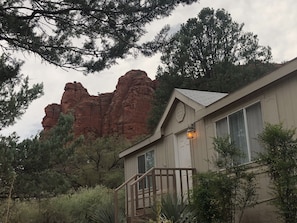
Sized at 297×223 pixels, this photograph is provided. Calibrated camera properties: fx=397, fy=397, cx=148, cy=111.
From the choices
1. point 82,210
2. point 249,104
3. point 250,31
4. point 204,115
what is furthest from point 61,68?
point 250,31

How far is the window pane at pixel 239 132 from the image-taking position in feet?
25.5

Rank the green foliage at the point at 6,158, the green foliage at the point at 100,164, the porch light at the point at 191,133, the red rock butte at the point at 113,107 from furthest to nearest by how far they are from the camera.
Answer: the red rock butte at the point at 113,107, the green foliage at the point at 100,164, the green foliage at the point at 6,158, the porch light at the point at 191,133

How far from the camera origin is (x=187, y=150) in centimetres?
989

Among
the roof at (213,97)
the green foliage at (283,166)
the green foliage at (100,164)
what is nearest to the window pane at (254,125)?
the roof at (213,97)

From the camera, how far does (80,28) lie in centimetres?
812

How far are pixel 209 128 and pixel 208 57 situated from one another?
16324 mm

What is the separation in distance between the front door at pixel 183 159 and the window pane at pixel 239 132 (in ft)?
5.79

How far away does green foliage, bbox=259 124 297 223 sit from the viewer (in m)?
5.65

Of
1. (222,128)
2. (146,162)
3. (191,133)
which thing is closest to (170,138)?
(191,133)

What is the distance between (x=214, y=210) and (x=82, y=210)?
872 cm

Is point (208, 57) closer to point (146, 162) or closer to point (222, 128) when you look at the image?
point (146, 162)

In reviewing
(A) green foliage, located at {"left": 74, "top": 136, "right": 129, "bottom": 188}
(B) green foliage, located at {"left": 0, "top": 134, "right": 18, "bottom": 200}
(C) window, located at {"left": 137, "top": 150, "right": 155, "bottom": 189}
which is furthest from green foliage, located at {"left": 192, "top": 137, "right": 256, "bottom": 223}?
(A) green foliage, located at {"left": 74, "top": 136, "right": 129, "bottom": 188}

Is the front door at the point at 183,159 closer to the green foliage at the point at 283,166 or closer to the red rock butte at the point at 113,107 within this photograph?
the green foliage at the point at 283,166

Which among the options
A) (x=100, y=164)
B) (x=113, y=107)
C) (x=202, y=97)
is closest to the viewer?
(x=202, y=97)
